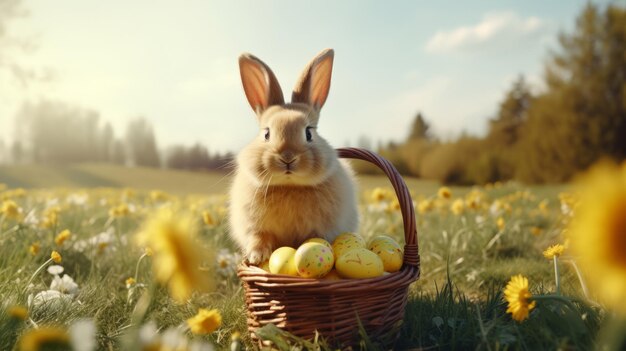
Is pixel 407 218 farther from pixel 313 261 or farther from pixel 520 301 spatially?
pixel 520 301

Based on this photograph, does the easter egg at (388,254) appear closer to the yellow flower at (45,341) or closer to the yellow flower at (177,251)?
the yellow flower at (177,251)

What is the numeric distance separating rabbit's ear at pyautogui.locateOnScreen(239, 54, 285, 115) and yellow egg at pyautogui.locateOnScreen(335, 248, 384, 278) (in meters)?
1.05

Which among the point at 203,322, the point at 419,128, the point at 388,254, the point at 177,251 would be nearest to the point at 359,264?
the point at 388,254

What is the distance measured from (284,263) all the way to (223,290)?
131cm

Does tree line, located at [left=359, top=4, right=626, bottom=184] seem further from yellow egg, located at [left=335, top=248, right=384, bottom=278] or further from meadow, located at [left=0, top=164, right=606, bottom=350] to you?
yellow egg, located at [left=335, top=248, right=384, bottom=278]

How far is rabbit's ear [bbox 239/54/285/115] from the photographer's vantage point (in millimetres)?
2809

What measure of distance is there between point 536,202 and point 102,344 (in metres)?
6.58

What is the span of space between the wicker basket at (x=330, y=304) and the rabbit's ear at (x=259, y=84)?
1033mm

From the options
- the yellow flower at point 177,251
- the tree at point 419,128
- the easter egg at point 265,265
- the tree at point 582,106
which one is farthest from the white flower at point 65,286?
the tree at point 419,128

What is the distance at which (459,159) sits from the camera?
1877 centimetres

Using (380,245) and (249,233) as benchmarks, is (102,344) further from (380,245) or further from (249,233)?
(380,245)

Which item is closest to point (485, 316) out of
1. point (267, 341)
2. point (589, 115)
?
point (267, 341)

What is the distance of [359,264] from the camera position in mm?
2199

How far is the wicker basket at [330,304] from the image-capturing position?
81.0 inches
